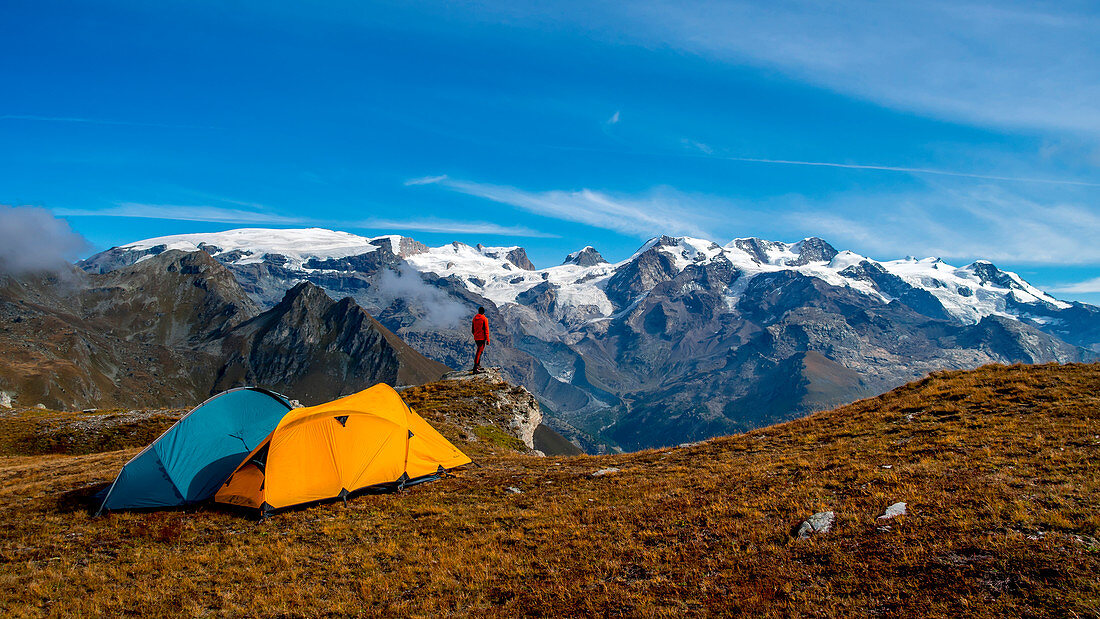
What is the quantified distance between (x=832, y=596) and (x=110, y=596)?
18.1 m

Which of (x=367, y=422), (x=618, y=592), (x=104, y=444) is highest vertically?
(x=367, y=422)

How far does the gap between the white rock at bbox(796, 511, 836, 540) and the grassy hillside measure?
0.27m

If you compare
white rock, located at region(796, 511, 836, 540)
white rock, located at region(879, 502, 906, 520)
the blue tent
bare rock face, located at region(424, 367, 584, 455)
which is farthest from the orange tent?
white rock, located at region(879, 502, 906, 520)

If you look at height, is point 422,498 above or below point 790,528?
below

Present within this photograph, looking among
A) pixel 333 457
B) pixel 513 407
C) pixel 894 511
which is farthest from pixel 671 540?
pixel 513 407

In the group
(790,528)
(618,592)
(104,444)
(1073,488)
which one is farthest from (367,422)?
(104,444)

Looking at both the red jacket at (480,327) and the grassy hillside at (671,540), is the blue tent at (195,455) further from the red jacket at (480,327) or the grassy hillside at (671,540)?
the red jacket at (480,327)

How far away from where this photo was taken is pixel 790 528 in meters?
14.2

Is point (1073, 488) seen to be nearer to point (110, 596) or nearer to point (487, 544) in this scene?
point (487, 544)

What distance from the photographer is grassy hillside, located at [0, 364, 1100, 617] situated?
1112cm

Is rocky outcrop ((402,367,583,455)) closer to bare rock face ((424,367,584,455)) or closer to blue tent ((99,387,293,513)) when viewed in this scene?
bare rock face ((424,367,584,455))

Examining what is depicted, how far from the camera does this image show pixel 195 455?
23.0m

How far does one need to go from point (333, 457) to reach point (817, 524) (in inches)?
735

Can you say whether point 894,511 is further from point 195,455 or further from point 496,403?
point 496,403
